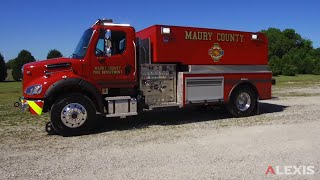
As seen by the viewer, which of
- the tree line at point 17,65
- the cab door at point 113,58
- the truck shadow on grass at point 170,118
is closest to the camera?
the cab door at point 113,58

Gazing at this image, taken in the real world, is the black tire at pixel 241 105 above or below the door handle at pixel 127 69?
below

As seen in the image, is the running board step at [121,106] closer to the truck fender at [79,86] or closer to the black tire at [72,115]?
the truck fender at [79,86]

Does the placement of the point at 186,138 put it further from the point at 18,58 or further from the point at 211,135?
the point at 18,58

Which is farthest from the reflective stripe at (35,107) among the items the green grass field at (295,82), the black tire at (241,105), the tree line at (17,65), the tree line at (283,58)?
the tree line at (17,65)

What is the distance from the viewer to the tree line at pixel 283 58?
1785 inches

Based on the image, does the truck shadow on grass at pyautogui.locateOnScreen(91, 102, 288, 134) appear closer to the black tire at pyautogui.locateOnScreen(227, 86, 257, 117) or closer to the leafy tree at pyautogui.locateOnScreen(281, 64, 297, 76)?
the black tire at pyautogui.locateOnScreen(227, 86, 257, 117)

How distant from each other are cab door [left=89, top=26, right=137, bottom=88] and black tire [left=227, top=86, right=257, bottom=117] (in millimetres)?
3392

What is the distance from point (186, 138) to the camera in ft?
27.4

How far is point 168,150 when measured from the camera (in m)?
7.25

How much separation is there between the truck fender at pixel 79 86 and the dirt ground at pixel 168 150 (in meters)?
0.81

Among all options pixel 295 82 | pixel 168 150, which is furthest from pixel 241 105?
pixel 295 82

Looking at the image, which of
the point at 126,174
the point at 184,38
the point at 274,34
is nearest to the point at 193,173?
the point at 126,174

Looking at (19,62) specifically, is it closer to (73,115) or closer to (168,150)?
(73,115)

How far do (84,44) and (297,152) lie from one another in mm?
5771
